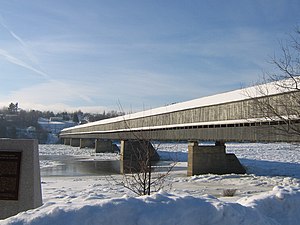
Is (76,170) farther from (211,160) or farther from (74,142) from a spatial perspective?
(74,142)

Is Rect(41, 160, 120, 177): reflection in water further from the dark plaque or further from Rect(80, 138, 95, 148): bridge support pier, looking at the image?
Rect(80, 138, 95, 148): bridge support pier

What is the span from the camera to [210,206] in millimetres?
5906

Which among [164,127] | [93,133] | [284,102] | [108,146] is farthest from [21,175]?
[108,146]

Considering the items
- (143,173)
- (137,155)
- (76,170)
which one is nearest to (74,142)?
(76,170)

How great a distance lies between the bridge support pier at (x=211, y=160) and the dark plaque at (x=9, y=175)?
24.3 meters

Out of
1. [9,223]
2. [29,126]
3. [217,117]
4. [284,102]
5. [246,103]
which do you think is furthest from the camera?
[29,126]

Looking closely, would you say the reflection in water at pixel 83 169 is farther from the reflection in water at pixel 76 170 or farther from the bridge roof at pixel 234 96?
the bridge roof at pixel 234 96

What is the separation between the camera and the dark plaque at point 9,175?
323 inches

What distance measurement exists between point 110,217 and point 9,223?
4.29 ft

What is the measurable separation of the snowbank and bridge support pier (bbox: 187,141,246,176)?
25.5m

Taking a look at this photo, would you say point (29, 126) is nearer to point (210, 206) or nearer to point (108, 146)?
point (108, 146)

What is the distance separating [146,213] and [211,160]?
94.0 feet

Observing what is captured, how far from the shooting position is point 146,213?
5.46 metres

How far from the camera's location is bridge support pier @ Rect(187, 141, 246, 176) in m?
32.1
